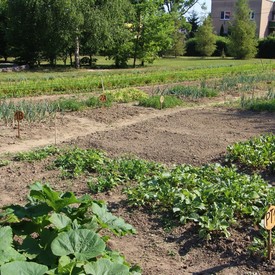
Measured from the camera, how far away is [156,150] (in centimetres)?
762

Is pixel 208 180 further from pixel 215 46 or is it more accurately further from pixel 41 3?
pixel 215 46

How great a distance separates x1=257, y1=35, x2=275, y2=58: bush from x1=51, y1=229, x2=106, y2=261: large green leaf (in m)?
45.4

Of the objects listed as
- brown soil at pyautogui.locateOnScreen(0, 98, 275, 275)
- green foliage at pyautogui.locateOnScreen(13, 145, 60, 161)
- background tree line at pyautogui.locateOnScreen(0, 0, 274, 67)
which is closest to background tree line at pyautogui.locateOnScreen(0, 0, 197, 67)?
background tree line at pyautogui.locateOnScreen(0, 0, 274, 67)

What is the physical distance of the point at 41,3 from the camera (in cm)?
2597

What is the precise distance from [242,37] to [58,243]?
4015 cm

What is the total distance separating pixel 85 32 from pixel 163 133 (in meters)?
20.5

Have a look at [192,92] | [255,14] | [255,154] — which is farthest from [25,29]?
[255,14]

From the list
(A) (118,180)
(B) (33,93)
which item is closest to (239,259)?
(A) (118,180)

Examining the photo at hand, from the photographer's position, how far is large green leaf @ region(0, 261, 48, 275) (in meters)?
2.22

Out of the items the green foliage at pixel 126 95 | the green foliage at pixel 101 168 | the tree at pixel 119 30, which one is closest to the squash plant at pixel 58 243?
the green foliage at pixel 101 168

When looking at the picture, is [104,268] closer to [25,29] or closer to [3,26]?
[25,29]

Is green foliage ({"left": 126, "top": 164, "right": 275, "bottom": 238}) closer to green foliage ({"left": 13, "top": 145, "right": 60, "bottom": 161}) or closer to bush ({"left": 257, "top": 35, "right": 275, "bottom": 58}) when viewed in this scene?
green foliage ({"left": 13, "top": 145, "right": 60, "bottom": 161})

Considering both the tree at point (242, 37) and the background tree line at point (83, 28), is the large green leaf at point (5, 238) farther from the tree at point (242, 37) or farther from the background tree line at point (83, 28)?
the tree at point (242, 37)

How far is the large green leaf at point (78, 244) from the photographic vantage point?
8.41 ft
